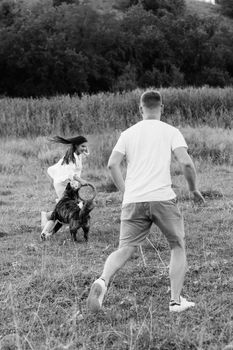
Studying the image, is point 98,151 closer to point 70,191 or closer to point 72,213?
point 70,191

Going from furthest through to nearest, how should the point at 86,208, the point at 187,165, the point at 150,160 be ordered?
1. the point at 86,208
2. the point at 150,160
3. the point at 187,165

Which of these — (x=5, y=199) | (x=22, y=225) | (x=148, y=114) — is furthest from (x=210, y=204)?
(x=148, y=114)

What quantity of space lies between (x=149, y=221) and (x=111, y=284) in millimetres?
1130

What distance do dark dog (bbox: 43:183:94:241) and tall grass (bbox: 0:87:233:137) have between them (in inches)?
467

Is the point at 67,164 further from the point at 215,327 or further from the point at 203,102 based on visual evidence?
the point at 203,102

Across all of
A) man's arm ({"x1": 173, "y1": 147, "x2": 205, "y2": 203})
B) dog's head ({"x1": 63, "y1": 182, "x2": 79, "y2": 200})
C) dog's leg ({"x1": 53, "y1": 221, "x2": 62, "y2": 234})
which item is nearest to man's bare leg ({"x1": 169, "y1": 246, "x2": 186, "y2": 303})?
man's arm ({"x1": 173, "y1": 147, "x2": 205, "y2": 203})

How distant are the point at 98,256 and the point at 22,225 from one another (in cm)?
247

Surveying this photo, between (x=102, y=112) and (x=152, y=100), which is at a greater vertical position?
(x=152, y=100)

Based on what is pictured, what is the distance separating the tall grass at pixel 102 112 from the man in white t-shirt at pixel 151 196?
15.0m

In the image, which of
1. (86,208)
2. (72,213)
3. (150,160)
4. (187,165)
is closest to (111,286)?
(150,160)

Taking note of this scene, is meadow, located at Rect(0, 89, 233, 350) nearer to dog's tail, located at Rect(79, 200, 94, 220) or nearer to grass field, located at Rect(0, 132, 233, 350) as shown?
grass field, located at Rect(0, 132, 233, 350)

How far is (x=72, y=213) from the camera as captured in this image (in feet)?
25.6

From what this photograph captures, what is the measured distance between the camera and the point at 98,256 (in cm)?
697

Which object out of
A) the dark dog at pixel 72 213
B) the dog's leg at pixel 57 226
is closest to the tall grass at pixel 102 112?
the dog's leg at pixel 57 226
